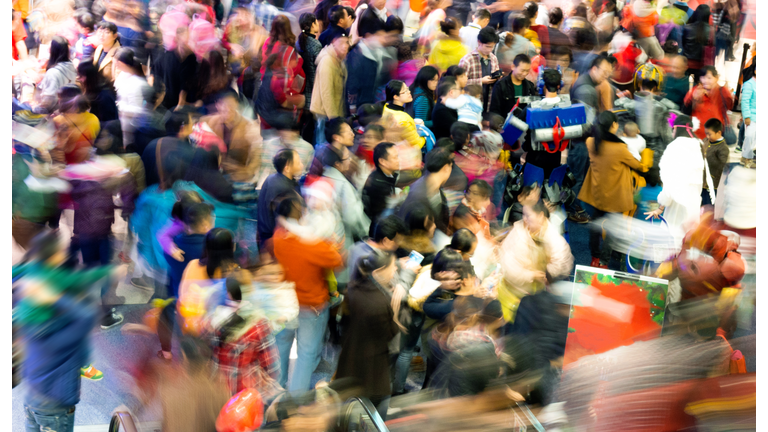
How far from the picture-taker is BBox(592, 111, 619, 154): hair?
6.28 metres

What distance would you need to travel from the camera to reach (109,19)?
7969 millimetres

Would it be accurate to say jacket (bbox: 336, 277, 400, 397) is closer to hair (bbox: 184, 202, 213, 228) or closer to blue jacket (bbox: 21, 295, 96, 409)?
hair (bbox: 184, 202, 213, 228)

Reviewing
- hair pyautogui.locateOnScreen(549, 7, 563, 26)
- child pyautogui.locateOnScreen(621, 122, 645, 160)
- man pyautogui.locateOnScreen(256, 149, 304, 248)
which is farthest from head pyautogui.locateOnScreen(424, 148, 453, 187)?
hair pyautogui.locateOnScreen(549, 7, 563, 26)

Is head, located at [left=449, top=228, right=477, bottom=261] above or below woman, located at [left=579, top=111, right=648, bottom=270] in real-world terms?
above

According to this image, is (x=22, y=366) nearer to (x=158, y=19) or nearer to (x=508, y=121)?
(x=508, y=121)

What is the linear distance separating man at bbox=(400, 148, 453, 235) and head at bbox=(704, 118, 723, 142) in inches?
118

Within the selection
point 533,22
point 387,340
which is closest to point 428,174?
point 387,340

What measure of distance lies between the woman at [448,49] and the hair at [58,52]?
12.8ft

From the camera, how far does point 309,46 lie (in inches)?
315

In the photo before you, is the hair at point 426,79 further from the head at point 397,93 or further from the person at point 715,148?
the person at point 715,148

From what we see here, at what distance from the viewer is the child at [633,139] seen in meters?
6.52

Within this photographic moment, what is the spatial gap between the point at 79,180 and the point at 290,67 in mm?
2990

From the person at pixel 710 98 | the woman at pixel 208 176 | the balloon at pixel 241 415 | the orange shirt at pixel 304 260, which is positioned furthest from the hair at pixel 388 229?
the person at pixel 710 98

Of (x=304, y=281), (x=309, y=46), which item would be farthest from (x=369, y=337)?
(x=309, y=46)
